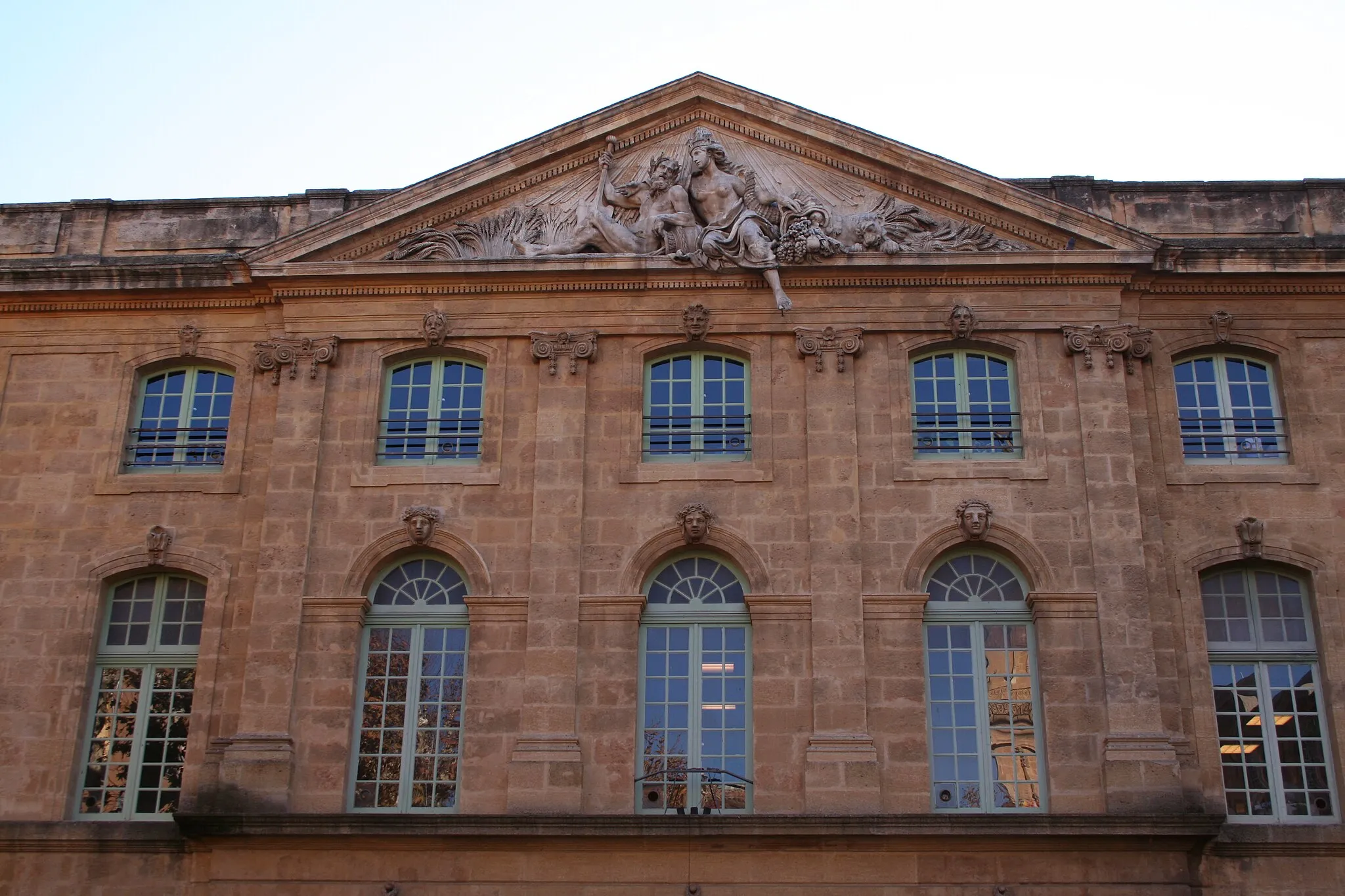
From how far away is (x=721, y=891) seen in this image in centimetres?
1672

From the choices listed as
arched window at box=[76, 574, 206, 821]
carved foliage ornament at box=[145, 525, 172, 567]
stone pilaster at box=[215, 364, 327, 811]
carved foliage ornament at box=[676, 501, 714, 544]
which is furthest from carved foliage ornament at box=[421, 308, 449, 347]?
arched window at box=[76, 574, 206, 821]

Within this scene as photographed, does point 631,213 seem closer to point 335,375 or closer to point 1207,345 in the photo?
point 335,375

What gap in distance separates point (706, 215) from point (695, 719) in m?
6.26

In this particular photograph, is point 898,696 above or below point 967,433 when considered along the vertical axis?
below

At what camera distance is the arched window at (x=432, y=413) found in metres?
19.2

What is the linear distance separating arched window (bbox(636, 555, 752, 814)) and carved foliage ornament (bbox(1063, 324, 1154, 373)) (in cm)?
492

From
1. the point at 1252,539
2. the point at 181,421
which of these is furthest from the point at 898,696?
the point at 181,421

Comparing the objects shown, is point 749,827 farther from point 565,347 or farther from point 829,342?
point 565,347

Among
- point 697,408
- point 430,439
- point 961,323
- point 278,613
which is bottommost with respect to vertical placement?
point 278,613

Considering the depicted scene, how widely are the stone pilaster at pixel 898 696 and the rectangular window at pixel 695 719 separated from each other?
1.42 metres

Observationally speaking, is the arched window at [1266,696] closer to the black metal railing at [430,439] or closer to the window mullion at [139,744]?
the black metal railing at [430,439]

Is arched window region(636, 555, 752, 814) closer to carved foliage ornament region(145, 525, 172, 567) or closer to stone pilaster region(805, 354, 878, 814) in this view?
stone pilaster region(805, 354, 878, 814)

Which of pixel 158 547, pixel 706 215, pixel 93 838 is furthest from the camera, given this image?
pixel 706 215

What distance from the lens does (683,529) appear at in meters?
18.4
